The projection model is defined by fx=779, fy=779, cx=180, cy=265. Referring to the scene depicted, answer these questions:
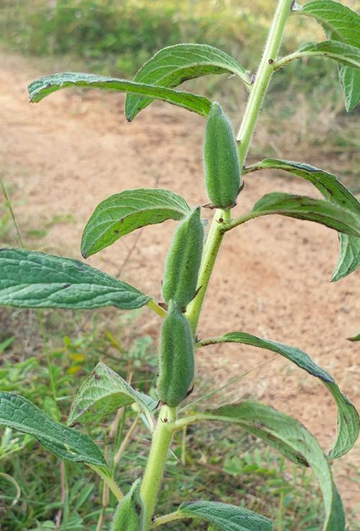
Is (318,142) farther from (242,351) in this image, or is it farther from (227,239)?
(242,351)

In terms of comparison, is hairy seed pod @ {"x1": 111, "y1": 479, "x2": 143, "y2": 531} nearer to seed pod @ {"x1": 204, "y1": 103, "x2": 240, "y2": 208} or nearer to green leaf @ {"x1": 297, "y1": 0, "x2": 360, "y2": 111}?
seed pod @ {"x1": 204, "y1": 103, "x2": 240, "y2": 208}

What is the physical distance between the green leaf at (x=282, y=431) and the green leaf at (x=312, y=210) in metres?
0.18

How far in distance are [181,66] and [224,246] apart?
1661 millimetres

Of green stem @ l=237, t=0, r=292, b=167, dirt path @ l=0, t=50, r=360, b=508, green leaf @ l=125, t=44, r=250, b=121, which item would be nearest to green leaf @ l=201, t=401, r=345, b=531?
green stem @ l=237, t=0, r=292, b=167

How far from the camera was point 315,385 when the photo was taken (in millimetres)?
1883

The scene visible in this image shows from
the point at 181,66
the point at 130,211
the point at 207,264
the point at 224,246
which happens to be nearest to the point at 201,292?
the point at 207,264

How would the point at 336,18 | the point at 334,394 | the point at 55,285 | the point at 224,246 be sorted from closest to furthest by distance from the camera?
the point at 55,285
the point at 334,394
the point at 336,18
the point at 224,246

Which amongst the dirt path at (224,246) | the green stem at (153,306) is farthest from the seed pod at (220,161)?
the dirt path at (224,246)

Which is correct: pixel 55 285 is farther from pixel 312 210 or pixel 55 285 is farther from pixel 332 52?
pixel 332 52

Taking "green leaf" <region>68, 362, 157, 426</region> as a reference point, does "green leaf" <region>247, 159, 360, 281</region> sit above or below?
above

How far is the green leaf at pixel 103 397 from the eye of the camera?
83cm

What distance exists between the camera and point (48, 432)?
30.2 inches

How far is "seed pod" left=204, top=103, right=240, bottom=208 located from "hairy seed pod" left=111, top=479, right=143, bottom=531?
278 mm

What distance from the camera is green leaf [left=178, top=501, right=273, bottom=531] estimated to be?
29.9 inches
